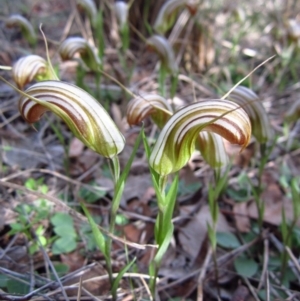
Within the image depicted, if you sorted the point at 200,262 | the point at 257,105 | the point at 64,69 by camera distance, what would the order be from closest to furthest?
1. the point at 257,105
2. the point at 200,262
3. the point at 64,69

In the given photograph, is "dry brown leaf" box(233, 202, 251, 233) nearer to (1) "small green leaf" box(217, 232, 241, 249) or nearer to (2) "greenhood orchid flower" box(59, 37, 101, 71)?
(1) "small green leaf" box(217, 232, 241, 249)

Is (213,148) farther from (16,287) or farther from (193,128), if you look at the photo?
(16,287)

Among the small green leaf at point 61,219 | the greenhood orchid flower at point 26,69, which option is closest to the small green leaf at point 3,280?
the small green leaf at point 61,219

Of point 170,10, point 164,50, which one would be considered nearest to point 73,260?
point 164,50

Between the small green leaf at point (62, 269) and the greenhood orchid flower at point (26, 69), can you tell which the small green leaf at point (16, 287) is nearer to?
the small green leaf at point (62, 269)

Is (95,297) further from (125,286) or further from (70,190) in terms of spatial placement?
(70,190)

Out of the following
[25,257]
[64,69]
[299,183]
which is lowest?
[25,257]

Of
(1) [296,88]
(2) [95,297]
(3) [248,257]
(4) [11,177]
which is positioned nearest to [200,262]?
(3) [248,257]
